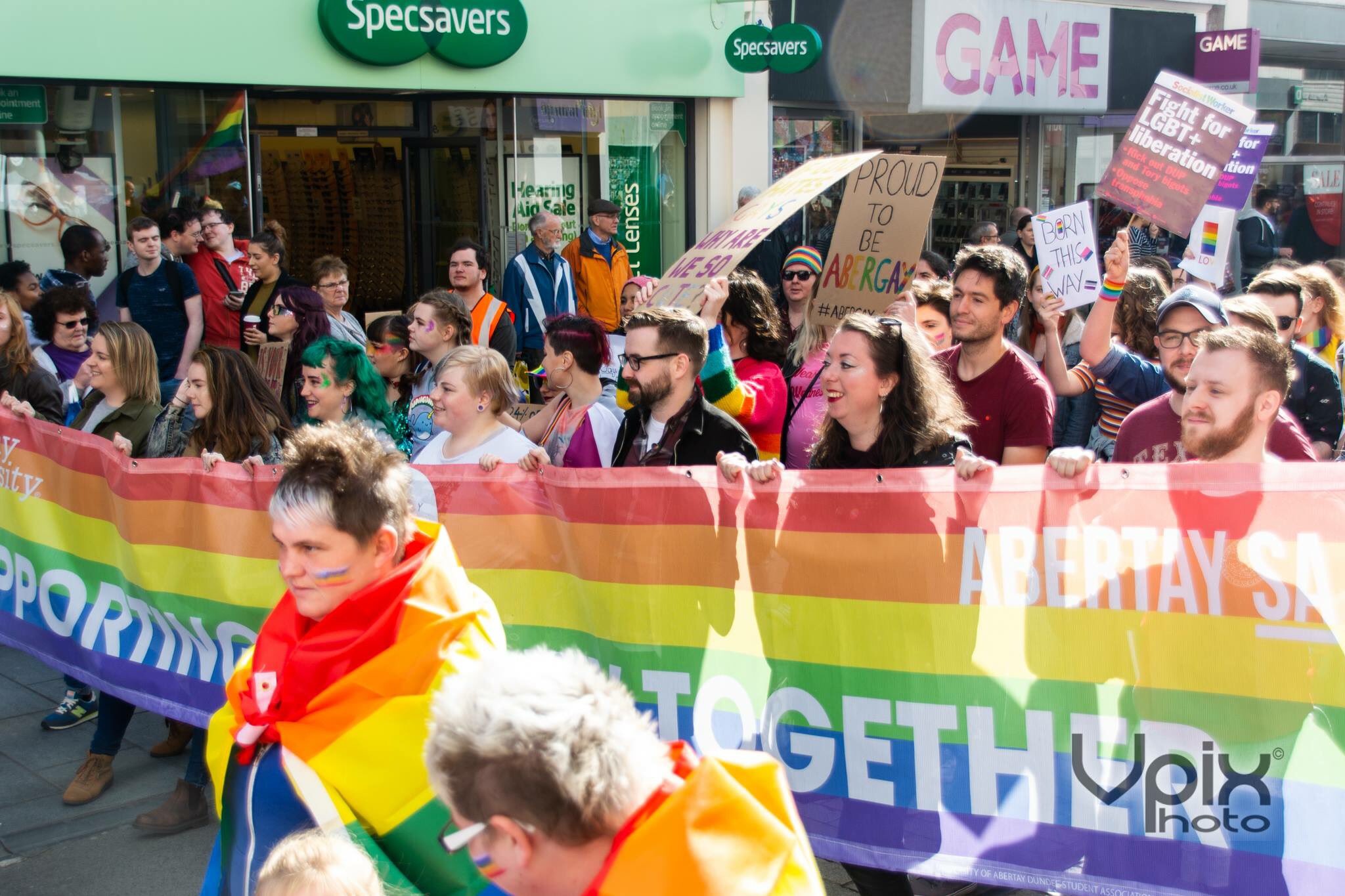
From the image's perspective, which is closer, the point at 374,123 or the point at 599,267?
the point at 599,267

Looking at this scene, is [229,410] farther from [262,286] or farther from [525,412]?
[262,286]

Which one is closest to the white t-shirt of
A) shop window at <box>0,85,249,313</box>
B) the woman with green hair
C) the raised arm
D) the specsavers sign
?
the woman with green hair

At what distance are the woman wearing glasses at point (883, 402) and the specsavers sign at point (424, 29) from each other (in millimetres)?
7883

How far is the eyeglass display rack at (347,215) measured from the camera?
13016 mm

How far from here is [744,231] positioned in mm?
5512

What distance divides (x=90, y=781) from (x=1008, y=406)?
3896 millimetres

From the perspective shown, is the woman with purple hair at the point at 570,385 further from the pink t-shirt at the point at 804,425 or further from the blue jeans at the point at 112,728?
the blue jeans at the point at 112,728

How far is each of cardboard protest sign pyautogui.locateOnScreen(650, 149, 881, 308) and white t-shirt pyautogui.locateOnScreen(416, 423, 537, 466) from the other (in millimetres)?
746

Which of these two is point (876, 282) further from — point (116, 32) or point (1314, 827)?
point (116, 32)

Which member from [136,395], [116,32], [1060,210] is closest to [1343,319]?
[1060,210]

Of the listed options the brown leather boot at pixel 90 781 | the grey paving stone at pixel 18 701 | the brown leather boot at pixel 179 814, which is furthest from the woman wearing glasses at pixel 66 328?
the brown leather boot at pixel 179 814

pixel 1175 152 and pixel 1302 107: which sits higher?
pixel 1302 107

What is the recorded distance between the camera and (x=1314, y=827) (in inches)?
135

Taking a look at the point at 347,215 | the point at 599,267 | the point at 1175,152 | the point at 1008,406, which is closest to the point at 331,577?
the point at 1008,406
